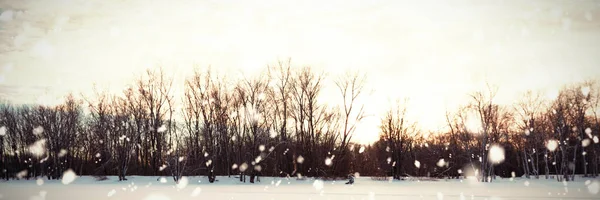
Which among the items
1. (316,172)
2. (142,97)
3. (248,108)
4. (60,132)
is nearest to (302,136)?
(316,172)

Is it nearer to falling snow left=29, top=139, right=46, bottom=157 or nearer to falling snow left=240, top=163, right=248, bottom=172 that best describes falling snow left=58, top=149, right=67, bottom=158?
falling snow left=29, top=139, right=46, bottom=157

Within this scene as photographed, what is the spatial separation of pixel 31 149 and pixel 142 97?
1826 cm

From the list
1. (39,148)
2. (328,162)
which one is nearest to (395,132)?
(328,162)

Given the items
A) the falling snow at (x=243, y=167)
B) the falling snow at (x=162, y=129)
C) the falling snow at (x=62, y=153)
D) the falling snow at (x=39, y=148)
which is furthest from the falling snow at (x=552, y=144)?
the falling snow at (x=39, y=148)

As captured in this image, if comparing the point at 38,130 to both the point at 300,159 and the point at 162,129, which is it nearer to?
the point at 162,129

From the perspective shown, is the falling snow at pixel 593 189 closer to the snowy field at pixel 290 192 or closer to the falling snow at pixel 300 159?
the snowy field at pixel 290 192

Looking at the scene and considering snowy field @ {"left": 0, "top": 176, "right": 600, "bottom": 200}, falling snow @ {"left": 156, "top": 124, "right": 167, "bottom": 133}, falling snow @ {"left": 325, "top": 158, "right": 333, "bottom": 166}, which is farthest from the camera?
falling snow @ {"left": 156, "top": 124, "right": 167, "bottom": 133}

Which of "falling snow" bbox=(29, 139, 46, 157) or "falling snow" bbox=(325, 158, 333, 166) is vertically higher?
"falling snow" bbox=(29, 139, 46, 157)

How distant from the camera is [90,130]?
51781 millimetres

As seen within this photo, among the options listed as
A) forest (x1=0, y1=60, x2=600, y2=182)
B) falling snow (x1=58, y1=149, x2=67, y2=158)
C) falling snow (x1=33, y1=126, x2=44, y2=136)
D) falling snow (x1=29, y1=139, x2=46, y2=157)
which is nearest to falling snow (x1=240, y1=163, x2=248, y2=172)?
forest (x1=0, y1=60, x2=600, y2=182)

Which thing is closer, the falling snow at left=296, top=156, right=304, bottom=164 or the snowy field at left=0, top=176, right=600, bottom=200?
the snowy field at left=0, top=176, right=600, bottom=200

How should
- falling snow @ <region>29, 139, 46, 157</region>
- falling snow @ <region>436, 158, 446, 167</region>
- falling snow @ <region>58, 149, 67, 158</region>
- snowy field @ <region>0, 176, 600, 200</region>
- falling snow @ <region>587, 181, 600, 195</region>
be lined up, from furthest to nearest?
falling snow @ <region>436, 158, 446, 167</region>
falling snow @ <region>29, 139, 46, 157</region>
falling snow @ <region>58, 149, 67, 158</region>
falling snow @ <region>587, 181, 600, 195</region>
snowy field @ <region>0, 176, 600, 200</region>

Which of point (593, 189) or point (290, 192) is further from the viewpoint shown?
point (593, 189)

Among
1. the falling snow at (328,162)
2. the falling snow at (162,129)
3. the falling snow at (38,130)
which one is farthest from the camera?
the falling snow at (38,130)
